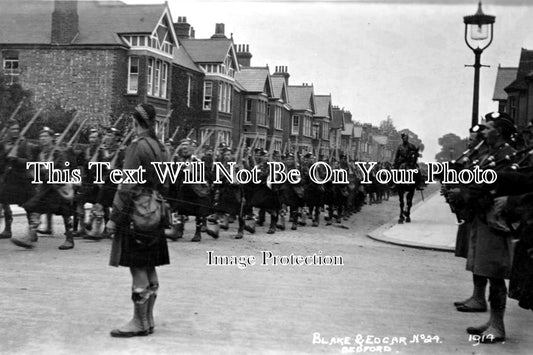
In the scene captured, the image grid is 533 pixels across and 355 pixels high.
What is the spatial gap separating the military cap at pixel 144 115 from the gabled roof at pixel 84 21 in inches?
792

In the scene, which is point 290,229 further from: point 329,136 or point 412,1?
point 329,136

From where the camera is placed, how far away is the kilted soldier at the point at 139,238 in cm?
528

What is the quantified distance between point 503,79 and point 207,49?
15.9 m

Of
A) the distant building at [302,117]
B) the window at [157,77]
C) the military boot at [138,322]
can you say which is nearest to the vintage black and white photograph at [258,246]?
the military boot at [138,322]

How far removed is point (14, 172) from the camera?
407 inches

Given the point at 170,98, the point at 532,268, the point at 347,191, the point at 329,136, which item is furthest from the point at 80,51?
the point at 532,268

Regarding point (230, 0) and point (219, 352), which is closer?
point (219, 352)

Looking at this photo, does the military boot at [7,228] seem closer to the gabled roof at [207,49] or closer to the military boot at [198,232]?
the military boot at [198,232]

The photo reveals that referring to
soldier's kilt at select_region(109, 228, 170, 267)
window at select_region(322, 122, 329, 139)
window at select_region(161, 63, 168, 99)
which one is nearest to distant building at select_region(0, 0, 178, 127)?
window at select_region(161, 63, 168, 99)

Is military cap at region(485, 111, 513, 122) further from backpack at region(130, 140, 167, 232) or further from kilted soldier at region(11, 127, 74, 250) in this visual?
kilted soldier at region(11, 127, 74, 250)

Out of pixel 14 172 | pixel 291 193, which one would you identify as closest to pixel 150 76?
pixel 291 193

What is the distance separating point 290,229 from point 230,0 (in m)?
8.70

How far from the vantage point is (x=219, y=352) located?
15.5ft

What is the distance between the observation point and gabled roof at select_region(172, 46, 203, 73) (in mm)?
30406
